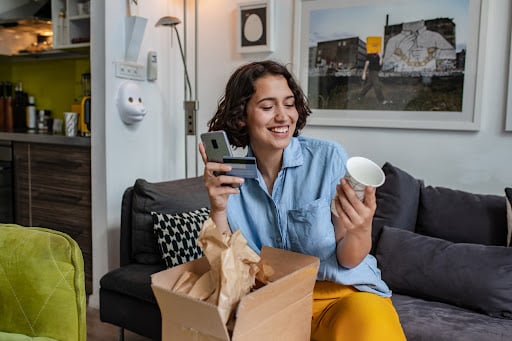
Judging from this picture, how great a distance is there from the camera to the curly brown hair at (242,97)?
1.42 metres

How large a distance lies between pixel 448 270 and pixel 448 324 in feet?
0.88

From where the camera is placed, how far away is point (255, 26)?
9.07 feet

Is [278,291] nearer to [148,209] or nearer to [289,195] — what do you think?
[289,195]

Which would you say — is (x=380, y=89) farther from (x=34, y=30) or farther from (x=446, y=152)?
(x=34, y=30)

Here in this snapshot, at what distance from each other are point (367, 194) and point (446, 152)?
143 centimetres

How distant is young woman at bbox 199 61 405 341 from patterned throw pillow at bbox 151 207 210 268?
2.21 feet

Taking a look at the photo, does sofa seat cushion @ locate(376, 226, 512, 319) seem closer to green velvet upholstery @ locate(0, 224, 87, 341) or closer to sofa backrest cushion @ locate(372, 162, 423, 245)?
sofa backrest cushion @ locate(372, 162, 423, 245)

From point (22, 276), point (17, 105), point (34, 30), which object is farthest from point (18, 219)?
point (22, 276)

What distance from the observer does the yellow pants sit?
1046 millimetres

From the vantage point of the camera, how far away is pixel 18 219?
3055mm

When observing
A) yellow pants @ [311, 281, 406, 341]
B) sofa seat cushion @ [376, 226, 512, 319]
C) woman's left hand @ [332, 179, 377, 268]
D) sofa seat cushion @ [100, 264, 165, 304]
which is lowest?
sofa seat cushion @ [100, 264, 165, 304]

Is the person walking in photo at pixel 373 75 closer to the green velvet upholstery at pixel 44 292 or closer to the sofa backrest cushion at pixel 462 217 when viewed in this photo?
the sofa backrest cushion at pixel 462 217

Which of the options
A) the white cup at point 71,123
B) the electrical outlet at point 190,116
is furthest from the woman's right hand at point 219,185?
the white cup at point 71,123

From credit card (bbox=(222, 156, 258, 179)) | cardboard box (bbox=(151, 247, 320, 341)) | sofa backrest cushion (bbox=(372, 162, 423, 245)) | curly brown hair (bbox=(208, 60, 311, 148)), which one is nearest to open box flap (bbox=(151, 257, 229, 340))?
cardboard box (bbox=(151, 247, 320, 341))
